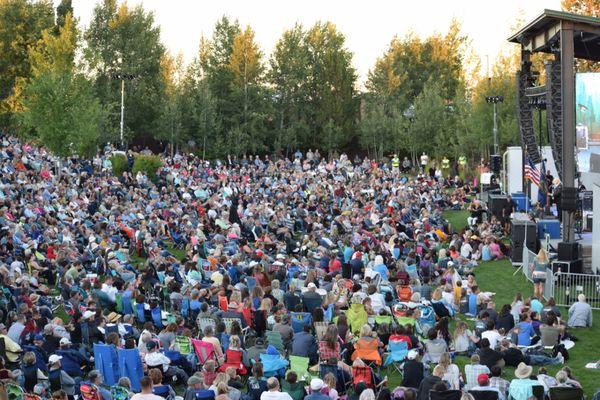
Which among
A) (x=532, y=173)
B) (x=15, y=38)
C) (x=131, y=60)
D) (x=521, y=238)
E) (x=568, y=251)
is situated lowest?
(x=568, y=251)

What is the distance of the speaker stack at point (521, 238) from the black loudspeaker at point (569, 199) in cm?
193

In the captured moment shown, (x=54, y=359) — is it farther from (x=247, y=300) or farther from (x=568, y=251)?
Answer: (x=568, y=251)

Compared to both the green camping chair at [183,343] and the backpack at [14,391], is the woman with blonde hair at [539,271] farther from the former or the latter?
the backpack at [14,391]

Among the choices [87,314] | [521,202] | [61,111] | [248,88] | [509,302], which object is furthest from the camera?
[248,88]

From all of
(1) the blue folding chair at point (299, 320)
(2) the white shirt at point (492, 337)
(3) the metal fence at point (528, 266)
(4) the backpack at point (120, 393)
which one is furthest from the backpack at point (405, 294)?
(4) the backpack at point (120, 393)

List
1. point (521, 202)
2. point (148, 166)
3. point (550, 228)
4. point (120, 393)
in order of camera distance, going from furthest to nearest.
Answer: point (148, 166), point (521, 202), point (550, 228), point (120, 393)

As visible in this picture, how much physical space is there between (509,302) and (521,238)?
14.5 ft

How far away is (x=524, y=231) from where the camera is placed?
2266cm

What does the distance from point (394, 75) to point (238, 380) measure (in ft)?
176

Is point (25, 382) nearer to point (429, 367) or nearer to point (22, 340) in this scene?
point (22, 340)

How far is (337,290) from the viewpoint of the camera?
1590cm

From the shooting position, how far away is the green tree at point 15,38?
54.5m

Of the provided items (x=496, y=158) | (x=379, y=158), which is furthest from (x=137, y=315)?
(x=379, y=158)

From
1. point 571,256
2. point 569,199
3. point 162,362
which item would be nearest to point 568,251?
point 571,256
